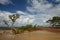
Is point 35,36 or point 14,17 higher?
point 14,17

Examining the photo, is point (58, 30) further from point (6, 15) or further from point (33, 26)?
point (6, 15)

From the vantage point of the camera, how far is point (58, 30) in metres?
2.03

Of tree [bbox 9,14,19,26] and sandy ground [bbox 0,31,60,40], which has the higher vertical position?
tree [bbox 9,14,19,26]

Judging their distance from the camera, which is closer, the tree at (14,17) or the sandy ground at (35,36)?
the sandy ground at (35,36)

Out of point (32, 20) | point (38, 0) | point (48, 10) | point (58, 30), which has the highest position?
point (38, 0)

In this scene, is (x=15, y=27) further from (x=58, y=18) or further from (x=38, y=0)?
(x=58, y=18)

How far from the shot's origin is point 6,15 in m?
2.17

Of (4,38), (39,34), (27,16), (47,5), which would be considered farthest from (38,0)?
(4,38)

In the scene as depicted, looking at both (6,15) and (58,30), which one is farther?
(6,15)

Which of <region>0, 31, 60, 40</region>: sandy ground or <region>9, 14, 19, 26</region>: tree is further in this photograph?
<region>9, 14, 19, 26</region>: tree

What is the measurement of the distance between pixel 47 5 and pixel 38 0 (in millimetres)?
177

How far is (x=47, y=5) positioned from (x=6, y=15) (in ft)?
2.38

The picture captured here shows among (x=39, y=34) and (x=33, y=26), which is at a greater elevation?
(x=33, y=26)

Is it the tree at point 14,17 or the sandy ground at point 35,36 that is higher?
the tree at point 14,17
